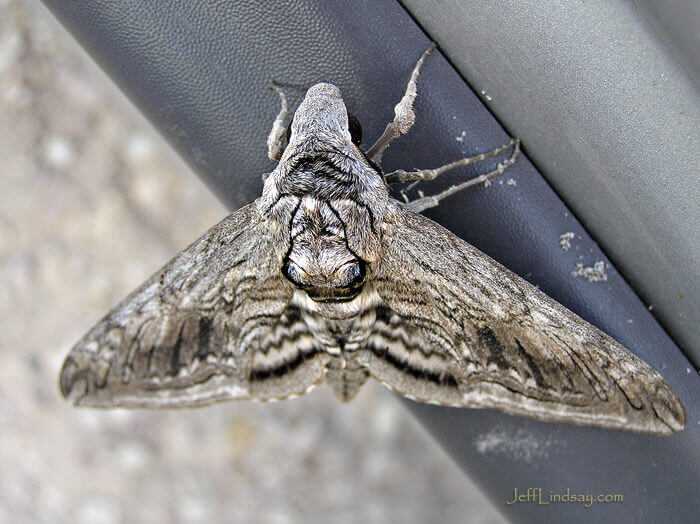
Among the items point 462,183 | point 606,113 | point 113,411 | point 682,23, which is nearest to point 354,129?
point 462,183

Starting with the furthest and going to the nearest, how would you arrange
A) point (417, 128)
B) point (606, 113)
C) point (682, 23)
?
point (682, 23)
point (417, 128)
point (606, 113)

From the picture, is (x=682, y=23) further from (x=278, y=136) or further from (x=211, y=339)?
(x=211, y=339)

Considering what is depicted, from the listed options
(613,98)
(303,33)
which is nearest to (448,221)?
(613,98)

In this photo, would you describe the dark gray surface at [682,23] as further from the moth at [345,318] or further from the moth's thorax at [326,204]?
the moth's thorax at [326,204]

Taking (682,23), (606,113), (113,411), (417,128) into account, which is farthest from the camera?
(113,411)

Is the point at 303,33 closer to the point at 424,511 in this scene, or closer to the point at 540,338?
the point at 540,338
